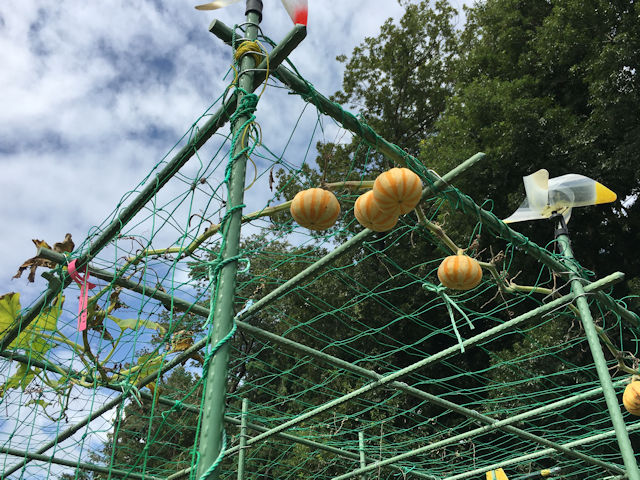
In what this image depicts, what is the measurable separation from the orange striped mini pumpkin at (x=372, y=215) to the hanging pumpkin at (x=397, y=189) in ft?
0.18

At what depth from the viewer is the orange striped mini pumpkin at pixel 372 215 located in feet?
7.16

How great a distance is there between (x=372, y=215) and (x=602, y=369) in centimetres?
155

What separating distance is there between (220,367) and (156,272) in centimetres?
144

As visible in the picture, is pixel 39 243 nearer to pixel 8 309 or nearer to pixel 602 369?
pixel 8 309

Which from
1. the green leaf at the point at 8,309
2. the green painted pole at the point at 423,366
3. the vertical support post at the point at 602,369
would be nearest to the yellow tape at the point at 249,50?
the green painted pole at the point at 423,366

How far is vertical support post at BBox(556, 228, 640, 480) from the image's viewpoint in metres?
2.51

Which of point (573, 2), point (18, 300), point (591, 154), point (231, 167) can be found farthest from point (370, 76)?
point (231, 167)

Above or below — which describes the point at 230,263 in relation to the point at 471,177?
below

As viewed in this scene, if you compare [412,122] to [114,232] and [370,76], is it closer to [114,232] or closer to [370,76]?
[370,76]

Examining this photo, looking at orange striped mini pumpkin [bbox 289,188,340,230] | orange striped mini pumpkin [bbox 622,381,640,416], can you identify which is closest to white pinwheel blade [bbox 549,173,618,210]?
orange striped mini pumpkin [bbox 622,381,640,416]

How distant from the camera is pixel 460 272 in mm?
2705

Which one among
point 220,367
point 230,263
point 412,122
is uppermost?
point 412,122

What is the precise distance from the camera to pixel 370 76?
12492mm

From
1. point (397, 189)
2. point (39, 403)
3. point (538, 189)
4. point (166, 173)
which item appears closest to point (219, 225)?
point (166, 173)
